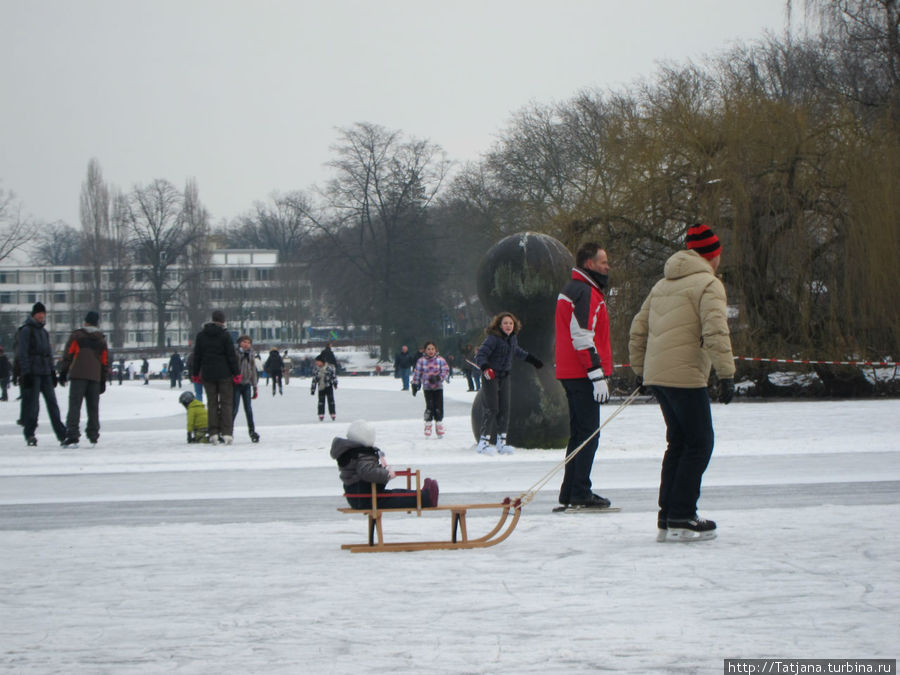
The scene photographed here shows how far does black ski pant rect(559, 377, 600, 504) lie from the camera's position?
314 inches

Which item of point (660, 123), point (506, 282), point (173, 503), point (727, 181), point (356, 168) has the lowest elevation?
point (173, 503)

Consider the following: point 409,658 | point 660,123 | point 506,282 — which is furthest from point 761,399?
point 409,658

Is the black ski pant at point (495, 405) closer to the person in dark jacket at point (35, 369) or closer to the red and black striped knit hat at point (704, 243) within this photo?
the person in dark jacket at point (35, 369)

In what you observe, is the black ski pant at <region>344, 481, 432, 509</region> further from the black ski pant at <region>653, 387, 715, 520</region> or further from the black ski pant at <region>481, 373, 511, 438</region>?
the black ski pant at <region>481, 373, 511, 438</region>

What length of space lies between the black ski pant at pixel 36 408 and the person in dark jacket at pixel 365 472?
33.5 feet

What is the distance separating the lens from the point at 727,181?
82.0 feet

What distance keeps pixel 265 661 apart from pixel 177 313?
96513 millimetres

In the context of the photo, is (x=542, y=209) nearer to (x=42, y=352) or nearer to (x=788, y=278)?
(x=788, y=278)

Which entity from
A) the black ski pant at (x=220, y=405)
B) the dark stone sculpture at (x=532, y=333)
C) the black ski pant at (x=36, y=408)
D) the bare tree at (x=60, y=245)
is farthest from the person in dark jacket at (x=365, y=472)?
the bare tree at (x=60, y=245)

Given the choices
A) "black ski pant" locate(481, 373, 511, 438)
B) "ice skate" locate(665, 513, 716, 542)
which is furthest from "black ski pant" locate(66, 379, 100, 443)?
"ice skate" locate(665, 513, 716, 542)

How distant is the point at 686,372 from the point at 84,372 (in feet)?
36.9

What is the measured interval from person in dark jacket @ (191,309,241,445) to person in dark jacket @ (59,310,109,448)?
1.32 m

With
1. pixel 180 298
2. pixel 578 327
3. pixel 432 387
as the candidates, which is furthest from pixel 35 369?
pixel 180 298

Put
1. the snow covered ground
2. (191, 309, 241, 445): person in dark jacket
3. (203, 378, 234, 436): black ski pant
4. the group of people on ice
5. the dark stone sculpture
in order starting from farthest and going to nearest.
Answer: (203, 378, 234, 436): black ski pant
(191, 309, 241, 445): person in dark jacket
the dark stone sculpture
the group of people on ice
the snow covered ground
